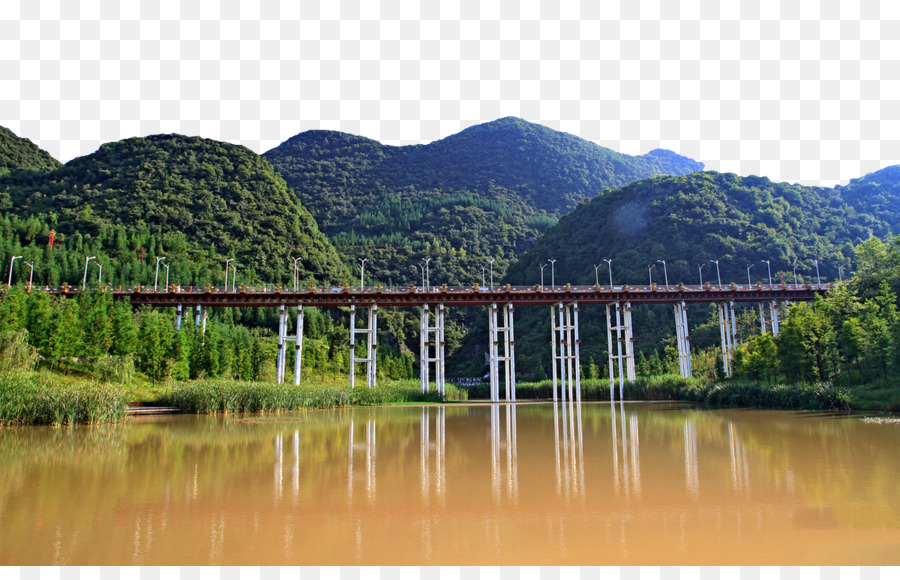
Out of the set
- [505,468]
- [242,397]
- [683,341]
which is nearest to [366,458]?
[505,468]

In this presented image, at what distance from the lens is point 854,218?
4840 inches

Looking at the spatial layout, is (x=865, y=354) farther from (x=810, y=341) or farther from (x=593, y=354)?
(x=593, y=354)

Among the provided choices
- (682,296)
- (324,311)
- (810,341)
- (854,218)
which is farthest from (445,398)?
(854,218)

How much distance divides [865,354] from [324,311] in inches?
3586

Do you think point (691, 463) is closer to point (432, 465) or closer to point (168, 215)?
point (432, 465)

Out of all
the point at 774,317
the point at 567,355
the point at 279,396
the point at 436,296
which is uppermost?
the point at 436,296

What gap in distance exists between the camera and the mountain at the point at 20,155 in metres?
151

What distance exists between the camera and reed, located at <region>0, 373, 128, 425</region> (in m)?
29.2

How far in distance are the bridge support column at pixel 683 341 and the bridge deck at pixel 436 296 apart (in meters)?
1.46

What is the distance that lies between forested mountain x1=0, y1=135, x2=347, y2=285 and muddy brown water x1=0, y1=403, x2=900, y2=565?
81.8 m

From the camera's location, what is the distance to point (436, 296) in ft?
230

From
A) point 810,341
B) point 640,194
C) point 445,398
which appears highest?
Answer: point 640,194

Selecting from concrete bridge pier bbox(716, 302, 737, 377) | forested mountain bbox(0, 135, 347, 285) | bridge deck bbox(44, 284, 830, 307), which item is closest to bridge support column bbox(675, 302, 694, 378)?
bridge deck bbox(44, 284, 830, 307)

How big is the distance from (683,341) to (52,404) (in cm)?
6393
